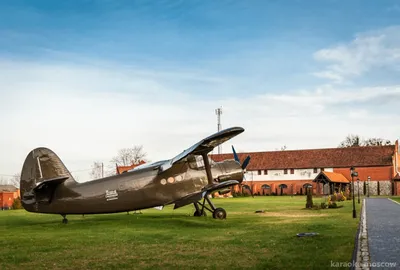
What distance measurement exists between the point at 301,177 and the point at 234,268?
87.0m

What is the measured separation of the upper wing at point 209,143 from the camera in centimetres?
1831

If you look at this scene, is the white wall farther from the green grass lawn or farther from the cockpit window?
the green grass lawn

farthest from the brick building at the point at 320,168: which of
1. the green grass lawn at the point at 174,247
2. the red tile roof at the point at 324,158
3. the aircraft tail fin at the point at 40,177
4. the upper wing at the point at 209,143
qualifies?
the green grass lawn at the point at 174,247

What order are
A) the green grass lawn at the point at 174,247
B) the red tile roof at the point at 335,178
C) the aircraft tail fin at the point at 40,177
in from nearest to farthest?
the green grass lawn at the point at 174,247
the aircraft tail fin at the point at 40,177
the red tile roof at the point at 335,178

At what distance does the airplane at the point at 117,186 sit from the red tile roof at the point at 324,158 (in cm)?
7490

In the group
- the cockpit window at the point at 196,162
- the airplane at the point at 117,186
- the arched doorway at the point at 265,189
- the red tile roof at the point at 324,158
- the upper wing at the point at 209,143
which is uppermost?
the red tile roof at the point at 324,158

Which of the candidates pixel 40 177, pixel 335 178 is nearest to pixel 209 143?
pixel 40 177

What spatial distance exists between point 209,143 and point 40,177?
708 cm

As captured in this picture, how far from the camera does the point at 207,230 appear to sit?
18.1 meters

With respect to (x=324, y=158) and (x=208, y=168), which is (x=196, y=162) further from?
(x=324, y=158)

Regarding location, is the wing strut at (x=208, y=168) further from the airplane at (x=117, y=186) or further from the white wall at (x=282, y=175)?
the white wall at (x=282, y=175)

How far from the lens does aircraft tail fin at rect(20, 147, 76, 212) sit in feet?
65.0

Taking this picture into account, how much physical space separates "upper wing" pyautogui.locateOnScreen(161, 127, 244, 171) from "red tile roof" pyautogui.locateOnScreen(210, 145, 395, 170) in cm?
7564

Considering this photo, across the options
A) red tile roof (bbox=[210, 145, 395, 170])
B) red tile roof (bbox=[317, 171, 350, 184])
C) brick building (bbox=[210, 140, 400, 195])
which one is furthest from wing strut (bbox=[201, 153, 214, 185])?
red tile roof (bbox=[210, 145, 395, 170])
